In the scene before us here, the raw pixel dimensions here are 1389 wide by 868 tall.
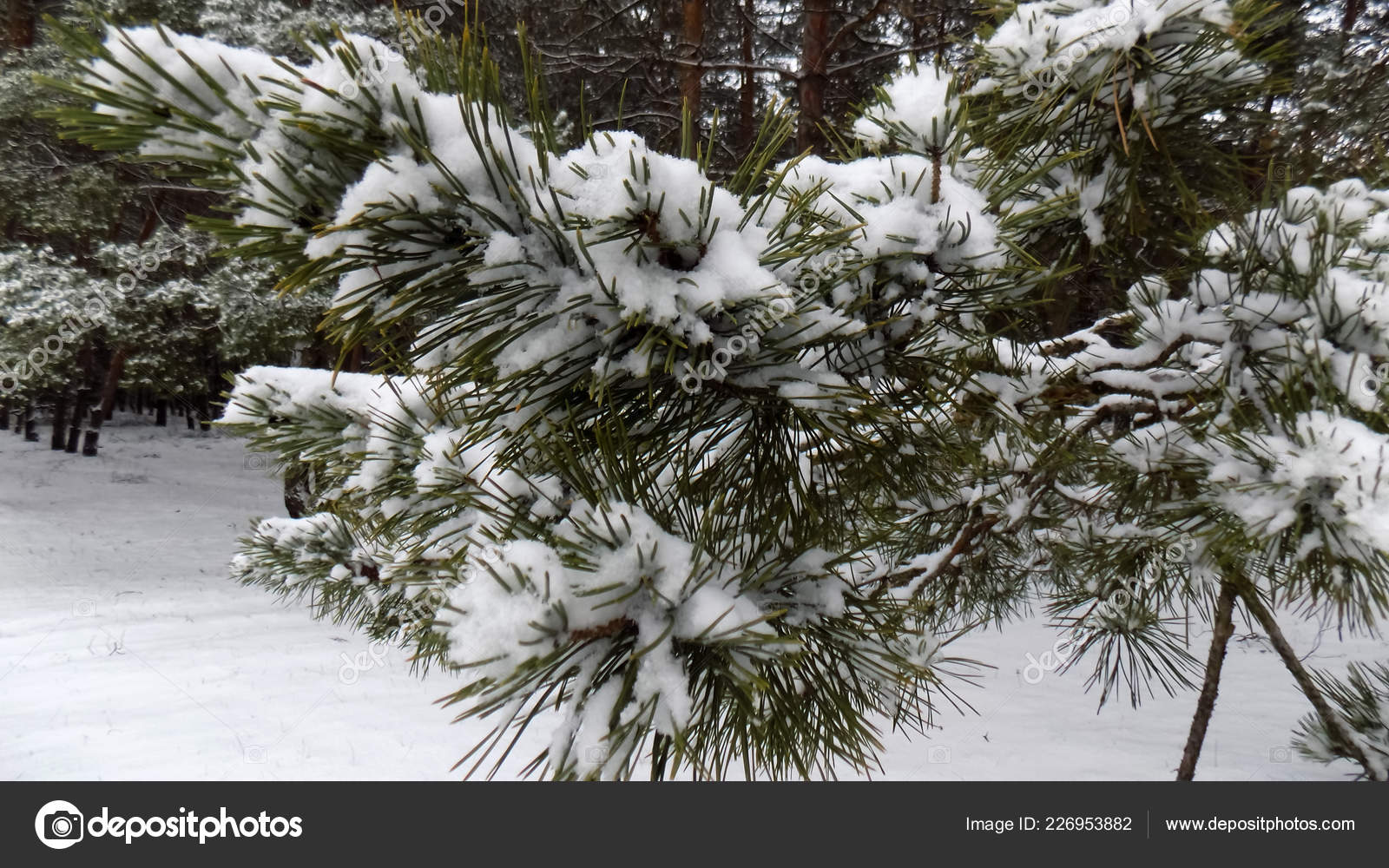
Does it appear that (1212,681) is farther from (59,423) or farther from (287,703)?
(59,423)

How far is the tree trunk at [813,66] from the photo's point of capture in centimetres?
379

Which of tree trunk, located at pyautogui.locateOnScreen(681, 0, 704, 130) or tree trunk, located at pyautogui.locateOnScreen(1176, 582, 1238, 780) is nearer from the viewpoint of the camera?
tree trunk, located at pyautogui.locateOnScreen(1176, 582, 1238, 780)

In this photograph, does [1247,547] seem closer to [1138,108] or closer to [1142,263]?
[1138,108]

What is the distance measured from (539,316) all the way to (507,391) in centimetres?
7

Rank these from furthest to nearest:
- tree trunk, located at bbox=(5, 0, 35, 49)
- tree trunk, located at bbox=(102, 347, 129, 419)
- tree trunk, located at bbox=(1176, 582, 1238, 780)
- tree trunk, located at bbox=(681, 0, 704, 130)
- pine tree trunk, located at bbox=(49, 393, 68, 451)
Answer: pine tree trunk, located at bbox=(49, 393, 68, 451) → tree trunk, located at bbox=(102, 347, 129, 419) → tree trunk, located at bbox=(5, 0, 35, 49) → tree trunk, located at bbox=(681, 0, 704, 130) → tree trunk, located at bbox=(1176, 582, 1238, 780)
